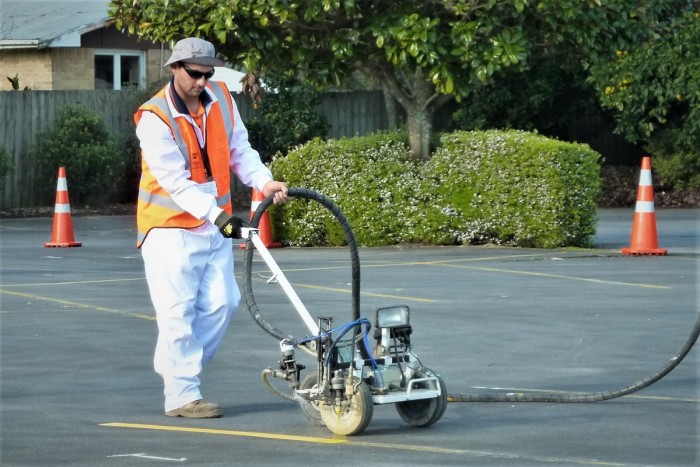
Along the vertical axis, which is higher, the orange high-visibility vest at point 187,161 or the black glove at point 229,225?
the orange high-visibility vest at point 187,161

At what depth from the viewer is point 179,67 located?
7.50 m

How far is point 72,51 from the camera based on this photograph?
31.5 metres

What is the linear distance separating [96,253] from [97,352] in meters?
7.68

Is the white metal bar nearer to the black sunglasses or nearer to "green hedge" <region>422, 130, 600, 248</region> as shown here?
the black sunglasses

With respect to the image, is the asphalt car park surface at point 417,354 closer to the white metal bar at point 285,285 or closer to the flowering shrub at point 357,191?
the white metal bar at point 285,285

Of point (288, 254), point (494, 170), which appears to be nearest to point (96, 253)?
point (288, 254)

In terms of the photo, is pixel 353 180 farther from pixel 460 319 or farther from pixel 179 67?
pixel 179 67

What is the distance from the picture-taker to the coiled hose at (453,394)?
717 cm

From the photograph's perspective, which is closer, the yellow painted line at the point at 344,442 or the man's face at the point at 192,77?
the yellow painted line at the point at 344,442

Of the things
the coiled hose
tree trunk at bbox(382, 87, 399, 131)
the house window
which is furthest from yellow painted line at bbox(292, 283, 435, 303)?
the house window

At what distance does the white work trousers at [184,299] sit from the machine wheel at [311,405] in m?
0.62

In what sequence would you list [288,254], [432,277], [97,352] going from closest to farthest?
[97,352] < [432,277] < [288,254]

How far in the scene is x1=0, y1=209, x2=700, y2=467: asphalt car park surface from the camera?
6.60 meters

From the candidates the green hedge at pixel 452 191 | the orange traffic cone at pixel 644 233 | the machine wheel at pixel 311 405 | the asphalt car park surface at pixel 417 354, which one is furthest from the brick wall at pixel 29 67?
the machine wheel at pixel 311 405
